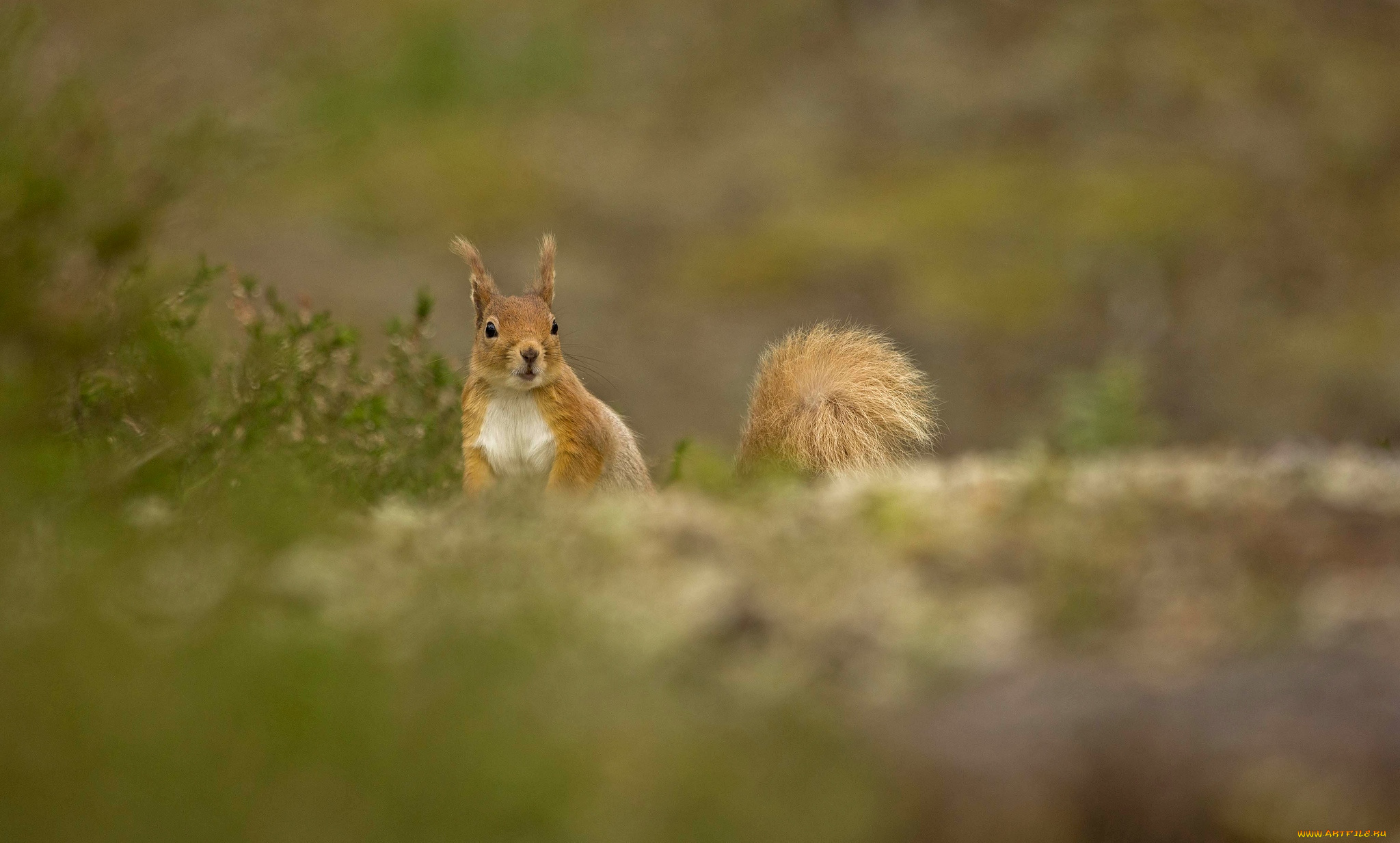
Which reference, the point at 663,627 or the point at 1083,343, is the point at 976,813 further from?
the point at 1083,343

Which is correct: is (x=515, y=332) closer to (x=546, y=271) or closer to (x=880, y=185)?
(x=546, y=271)

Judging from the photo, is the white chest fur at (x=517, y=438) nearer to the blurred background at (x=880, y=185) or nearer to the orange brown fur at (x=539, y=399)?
the orange brown fur at (x=539, y=399)

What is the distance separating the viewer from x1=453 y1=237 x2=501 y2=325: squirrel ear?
6292 millimetres

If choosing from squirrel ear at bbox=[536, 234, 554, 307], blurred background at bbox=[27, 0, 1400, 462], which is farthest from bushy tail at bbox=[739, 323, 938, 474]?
blurred background at bbox=[27, 0, 1400, 462]

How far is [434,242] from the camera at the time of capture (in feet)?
61.2

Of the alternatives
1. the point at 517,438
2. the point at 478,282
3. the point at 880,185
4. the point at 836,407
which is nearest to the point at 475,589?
the point at 517,438

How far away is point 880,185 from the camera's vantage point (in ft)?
64.7

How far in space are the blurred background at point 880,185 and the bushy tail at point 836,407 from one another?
577cm

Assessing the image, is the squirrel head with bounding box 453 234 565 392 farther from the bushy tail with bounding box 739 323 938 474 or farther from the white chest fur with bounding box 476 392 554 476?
the bushy tail with bounding box 739 323 938 474

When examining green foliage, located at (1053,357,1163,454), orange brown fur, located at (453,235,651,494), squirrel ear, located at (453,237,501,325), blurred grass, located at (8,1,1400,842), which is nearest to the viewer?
blurred grass, located at (8,1,1400,842)

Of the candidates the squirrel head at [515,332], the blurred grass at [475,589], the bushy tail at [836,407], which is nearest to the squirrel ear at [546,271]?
the squirrel head at [515,332]

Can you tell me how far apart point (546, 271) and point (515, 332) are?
45 cm

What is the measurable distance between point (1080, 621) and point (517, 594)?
1.18 metres

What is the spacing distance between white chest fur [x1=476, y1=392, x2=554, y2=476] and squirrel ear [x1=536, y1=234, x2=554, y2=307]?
1.86 feet
